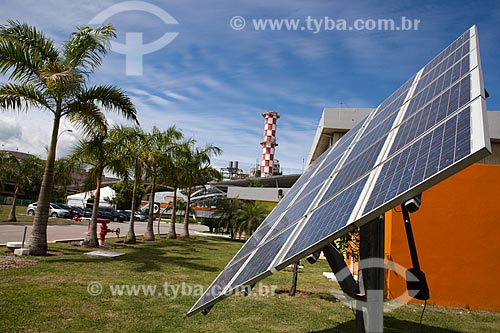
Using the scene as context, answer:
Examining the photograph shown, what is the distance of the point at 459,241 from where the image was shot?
11.2 m

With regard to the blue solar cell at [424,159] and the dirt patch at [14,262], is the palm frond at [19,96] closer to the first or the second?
the dirt patch at [14,262]

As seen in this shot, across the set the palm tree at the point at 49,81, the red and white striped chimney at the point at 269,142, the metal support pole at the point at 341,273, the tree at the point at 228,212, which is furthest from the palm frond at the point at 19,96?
the red and white striped chimney at the point at 269,142

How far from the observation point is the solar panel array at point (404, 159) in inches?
107

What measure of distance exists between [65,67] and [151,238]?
1468 cm

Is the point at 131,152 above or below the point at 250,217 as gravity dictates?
above

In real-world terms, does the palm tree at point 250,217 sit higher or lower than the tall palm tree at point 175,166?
lower

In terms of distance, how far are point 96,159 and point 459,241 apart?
15488mm

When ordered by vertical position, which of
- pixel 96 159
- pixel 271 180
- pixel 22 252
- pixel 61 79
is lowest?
pixel 22 252

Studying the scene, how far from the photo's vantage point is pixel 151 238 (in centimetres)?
2652

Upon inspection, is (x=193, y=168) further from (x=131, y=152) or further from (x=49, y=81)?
(x=49, y=81)

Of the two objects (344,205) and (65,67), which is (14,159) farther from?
(344,205)

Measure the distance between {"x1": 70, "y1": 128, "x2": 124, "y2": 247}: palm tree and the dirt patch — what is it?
5.79 m

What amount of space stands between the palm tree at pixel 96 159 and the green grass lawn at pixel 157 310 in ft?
19.2

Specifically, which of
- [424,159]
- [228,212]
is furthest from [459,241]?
[228,212]
